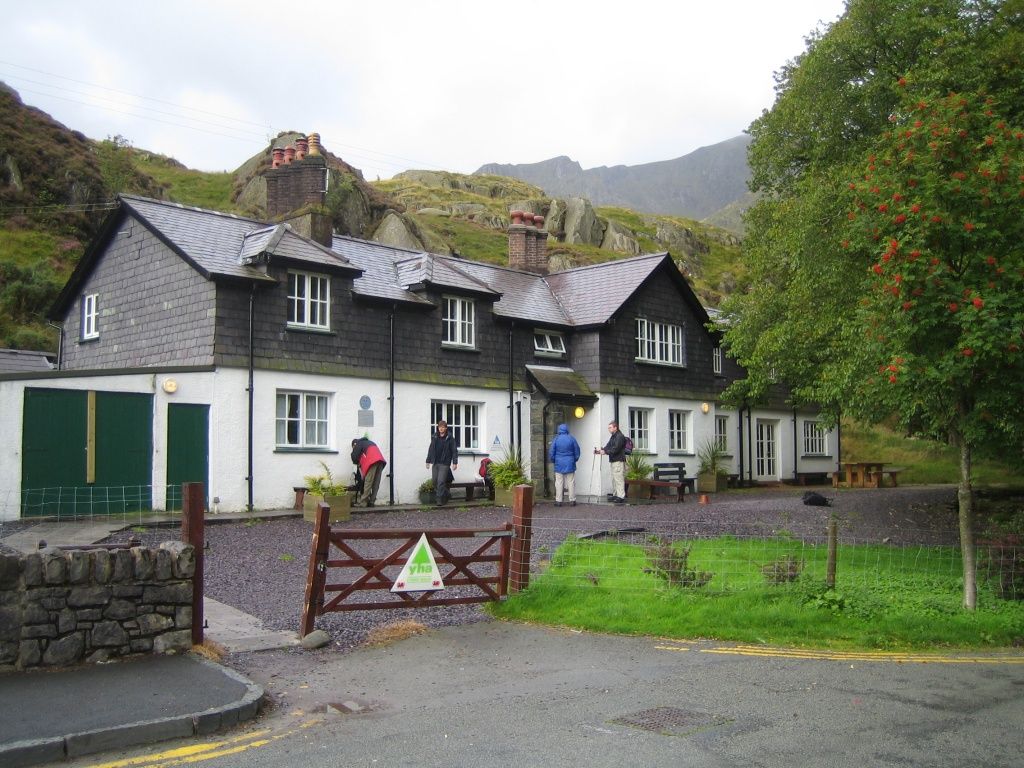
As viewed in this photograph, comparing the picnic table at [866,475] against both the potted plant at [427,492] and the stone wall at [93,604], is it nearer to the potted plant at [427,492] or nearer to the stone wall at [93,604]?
the potted plant at [427,492]

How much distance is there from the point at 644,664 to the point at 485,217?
8516 cm

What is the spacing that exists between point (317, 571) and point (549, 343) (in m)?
19.1

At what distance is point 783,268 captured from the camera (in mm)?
23656

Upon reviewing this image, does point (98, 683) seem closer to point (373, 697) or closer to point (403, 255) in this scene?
point (373, 697)

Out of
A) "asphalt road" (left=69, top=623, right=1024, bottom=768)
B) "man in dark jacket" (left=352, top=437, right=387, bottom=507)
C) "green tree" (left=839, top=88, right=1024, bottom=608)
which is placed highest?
"green tree" (left=839, top=88, right=1024, bottom=608)

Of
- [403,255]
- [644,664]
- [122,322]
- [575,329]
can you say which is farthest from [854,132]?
[122,322]

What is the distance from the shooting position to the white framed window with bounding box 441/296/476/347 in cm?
2512

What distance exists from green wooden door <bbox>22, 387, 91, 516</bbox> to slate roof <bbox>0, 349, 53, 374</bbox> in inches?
400

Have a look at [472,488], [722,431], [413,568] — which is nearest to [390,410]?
[472,488]

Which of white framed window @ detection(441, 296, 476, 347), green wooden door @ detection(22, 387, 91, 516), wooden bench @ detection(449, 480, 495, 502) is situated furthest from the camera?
white framed window @ detection(441, 296, 476, 347)

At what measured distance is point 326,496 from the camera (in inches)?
763

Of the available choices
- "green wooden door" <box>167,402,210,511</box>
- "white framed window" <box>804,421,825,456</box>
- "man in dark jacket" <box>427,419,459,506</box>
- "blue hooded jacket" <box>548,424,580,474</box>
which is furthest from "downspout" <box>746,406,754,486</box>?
"green wooden door" <box>167,402,210,511</box>

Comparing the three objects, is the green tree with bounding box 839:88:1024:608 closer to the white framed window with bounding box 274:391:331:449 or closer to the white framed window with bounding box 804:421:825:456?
the white framed window with bounding box 274:391:331:449

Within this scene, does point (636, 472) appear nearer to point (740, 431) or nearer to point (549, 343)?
point (549, 343)
